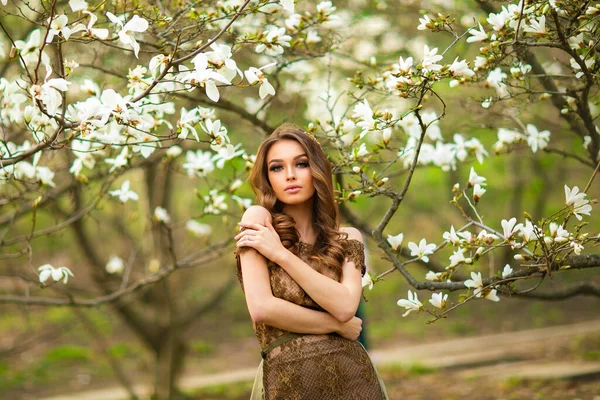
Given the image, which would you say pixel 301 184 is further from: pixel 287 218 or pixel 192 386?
pixel 192 386

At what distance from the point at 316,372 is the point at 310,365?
0.10 feet

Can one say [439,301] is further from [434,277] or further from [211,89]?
[211,89]

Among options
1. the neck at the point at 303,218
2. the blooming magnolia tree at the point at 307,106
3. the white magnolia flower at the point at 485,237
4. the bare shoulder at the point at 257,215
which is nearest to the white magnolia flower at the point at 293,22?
the blooming magnolia tree at the point at 307,106

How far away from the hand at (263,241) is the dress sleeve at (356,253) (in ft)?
0.94

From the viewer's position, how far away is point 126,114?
2.44 metres

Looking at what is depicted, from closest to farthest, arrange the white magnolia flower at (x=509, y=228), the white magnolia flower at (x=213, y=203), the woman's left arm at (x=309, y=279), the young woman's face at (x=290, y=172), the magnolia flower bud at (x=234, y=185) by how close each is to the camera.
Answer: the woman's left arm at (x=309, y=279)
the young woman's face at (x=290, y=172)
the white magnolia flower at (x=509, y=228)
the magnolia flower bud at (x=234, y=185)
the white magnolia flower at (x=213, y=203)

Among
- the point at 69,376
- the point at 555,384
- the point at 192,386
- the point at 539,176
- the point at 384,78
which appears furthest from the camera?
the point at 539,176

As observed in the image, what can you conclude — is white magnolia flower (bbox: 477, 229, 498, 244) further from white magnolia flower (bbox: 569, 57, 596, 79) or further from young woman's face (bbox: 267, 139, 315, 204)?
white magnolia flower (bbox: 569, 57, 596, 79)

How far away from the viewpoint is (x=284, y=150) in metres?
2.59

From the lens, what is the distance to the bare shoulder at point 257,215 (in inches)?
97.2

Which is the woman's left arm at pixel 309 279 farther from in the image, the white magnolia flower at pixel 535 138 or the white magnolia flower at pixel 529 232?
the white magnolia flower at pixel 535 138

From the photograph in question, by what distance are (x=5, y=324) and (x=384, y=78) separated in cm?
1132

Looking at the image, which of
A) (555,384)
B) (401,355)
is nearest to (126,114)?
(555,384)

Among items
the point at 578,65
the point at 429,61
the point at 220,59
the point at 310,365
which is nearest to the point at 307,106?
the point at 578,65
